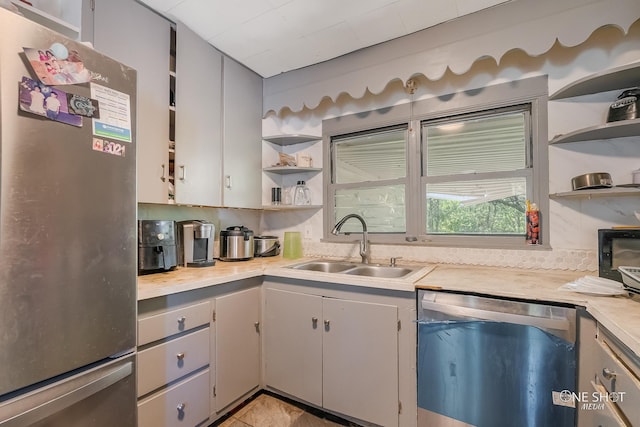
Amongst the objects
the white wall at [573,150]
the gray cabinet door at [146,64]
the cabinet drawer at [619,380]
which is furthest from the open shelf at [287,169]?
the cabinet drawer at [619,380]

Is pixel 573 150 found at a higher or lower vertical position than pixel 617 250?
higher

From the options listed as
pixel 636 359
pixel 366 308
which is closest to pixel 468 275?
pixel 366 308

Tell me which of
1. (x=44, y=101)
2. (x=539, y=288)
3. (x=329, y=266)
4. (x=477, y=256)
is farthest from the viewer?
(x=329, y=266)

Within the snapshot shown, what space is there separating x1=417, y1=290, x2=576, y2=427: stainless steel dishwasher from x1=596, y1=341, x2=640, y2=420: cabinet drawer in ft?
0.39

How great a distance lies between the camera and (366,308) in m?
1.53

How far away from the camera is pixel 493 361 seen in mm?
1237

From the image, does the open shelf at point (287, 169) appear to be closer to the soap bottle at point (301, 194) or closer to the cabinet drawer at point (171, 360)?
the soap bottle at point (301, 194)

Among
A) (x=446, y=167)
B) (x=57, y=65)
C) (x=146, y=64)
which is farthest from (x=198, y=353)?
(x=446, y=167)

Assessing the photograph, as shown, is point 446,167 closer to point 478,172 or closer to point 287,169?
point 478,172

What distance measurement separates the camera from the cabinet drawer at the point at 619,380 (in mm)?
769

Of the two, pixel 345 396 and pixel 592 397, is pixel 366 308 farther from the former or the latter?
pixel 592 397

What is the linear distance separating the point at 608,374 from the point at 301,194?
2052 millimetres

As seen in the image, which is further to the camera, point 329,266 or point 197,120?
point 329,266

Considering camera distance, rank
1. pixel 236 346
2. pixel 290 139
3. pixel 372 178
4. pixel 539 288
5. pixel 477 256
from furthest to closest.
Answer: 1. pixel 290 139
2. pixel 372 178
3. pixel 477 256
4. pixel 236 346
5. pixel 539 288
